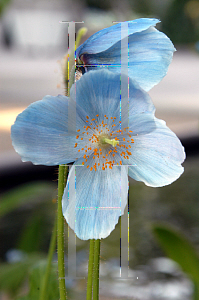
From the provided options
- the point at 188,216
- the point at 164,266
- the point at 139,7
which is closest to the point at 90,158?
the point at 164,266

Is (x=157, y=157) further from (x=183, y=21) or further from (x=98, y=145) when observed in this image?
(x=183, y=21)

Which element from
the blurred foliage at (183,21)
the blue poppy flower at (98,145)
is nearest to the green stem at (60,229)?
the blue poppy flower at (98,145)

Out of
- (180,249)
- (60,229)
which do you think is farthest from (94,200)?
(180,249)

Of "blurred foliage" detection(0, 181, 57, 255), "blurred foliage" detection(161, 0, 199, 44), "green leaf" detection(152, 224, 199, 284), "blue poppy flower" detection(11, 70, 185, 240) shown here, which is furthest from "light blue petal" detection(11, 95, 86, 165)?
"blurred foliage" detection(161, 0, 199, 44)

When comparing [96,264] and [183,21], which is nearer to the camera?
[96,264]

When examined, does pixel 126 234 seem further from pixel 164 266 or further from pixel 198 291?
pixel 164 266

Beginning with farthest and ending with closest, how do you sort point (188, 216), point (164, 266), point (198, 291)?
point (188, 216), point (164, 266), point (198, 291)

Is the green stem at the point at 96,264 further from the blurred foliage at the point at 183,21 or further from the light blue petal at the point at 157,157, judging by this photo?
the blurred foliage at the point at 183,21
